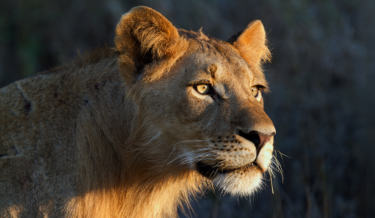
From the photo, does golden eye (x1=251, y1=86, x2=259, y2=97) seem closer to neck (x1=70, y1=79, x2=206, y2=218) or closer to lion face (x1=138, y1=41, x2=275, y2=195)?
lion face (x1=138, y1=41, x2=275, y2=195)

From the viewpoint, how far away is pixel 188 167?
9.75 feet

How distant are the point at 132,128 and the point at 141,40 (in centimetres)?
73

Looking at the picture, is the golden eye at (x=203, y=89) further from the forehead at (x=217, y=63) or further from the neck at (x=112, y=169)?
the neck at (x=112, y=169)

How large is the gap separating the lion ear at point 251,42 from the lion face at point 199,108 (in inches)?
17.4

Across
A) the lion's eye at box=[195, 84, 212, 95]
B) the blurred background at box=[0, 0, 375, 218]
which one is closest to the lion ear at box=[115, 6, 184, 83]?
the lion's eye at box=[195, 84, 212, 95]

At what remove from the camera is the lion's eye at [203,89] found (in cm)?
284

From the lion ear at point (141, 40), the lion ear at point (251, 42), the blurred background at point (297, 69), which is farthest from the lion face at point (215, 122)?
the blurred background at point (297, 69)

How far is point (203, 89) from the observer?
2.85 metres

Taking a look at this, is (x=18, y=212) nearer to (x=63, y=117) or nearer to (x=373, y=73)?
(x=63, y=117)

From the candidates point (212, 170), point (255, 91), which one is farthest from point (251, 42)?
point (212, 170)

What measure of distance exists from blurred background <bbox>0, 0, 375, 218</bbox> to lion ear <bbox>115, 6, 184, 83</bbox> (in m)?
2.30

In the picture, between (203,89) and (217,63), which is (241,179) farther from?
(217,63)

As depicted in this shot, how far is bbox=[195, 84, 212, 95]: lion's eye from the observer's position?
2838mm

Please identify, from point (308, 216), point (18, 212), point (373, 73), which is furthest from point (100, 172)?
point (373, 73)
